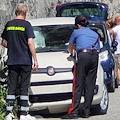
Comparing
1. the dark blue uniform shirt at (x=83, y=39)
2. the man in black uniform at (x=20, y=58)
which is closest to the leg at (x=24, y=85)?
the man in black uniform at (x=20, y=58)

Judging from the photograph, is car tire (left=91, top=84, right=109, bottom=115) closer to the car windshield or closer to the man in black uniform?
the car windshield

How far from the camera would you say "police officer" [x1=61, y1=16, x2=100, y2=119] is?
8883mm

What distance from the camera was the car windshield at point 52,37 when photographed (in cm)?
1015

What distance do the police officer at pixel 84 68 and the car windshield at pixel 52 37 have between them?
3.31ft

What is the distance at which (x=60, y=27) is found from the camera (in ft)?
35.1

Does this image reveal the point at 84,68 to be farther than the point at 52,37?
No

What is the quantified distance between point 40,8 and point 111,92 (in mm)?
11227

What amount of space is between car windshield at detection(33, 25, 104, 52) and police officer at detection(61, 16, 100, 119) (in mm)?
1009

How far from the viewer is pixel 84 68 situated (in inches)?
352

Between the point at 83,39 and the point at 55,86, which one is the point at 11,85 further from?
the point at 83,39

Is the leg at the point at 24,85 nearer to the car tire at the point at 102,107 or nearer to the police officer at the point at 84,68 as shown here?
the police officer at the point at 84,68

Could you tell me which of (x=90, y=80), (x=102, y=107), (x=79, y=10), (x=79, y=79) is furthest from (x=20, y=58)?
(x=79, y=10)

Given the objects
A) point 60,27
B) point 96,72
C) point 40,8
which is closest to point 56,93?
point 96,72

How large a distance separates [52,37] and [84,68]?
1.76m
